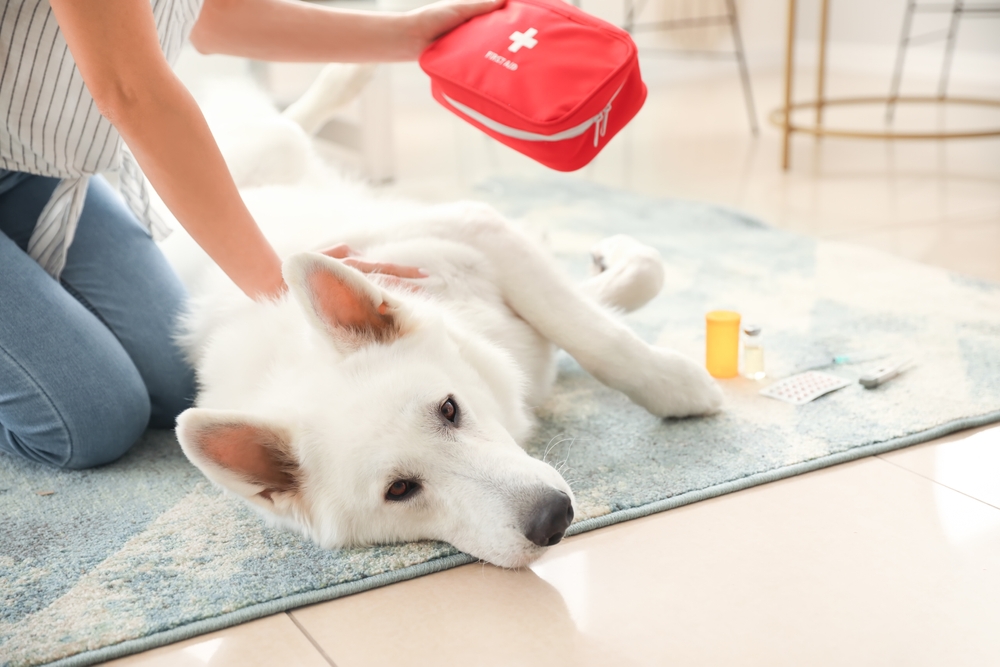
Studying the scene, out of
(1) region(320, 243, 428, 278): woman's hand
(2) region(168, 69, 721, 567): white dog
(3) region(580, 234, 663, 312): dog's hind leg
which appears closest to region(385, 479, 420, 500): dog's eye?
(2) region(168, 69, 721, 567): white dog

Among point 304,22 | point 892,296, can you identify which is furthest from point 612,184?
point 304,22

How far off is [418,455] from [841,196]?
9.31ft

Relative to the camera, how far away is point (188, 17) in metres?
1.93

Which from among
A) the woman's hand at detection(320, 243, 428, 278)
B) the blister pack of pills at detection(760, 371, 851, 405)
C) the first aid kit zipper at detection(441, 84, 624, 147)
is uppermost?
the first aid kit zipper at detection(441, 84, 624, 147)

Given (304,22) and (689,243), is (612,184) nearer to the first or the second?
(689,243)

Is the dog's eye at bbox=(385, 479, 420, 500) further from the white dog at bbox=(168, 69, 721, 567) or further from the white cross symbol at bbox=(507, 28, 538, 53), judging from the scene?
the white cross symbol at bbox=(507, 28, 538, 53)

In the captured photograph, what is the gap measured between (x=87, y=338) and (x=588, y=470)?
3.48 feet

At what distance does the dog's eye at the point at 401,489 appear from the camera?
4.49 feet

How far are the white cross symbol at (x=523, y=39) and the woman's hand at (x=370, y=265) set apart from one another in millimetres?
501

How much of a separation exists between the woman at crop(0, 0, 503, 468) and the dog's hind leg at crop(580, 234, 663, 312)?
547 mm

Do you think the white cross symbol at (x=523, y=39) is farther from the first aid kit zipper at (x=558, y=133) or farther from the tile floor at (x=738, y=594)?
the tile floor at (x=738, y=594)

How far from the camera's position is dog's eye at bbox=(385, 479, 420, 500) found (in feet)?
4.49

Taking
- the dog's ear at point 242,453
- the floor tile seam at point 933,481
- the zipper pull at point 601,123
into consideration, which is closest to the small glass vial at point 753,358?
the floor tile seam at point 933,481

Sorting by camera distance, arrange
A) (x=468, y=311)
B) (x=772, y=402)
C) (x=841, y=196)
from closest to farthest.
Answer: (x=468, y=311), (x=772, y=402), (x=841, y=196)
